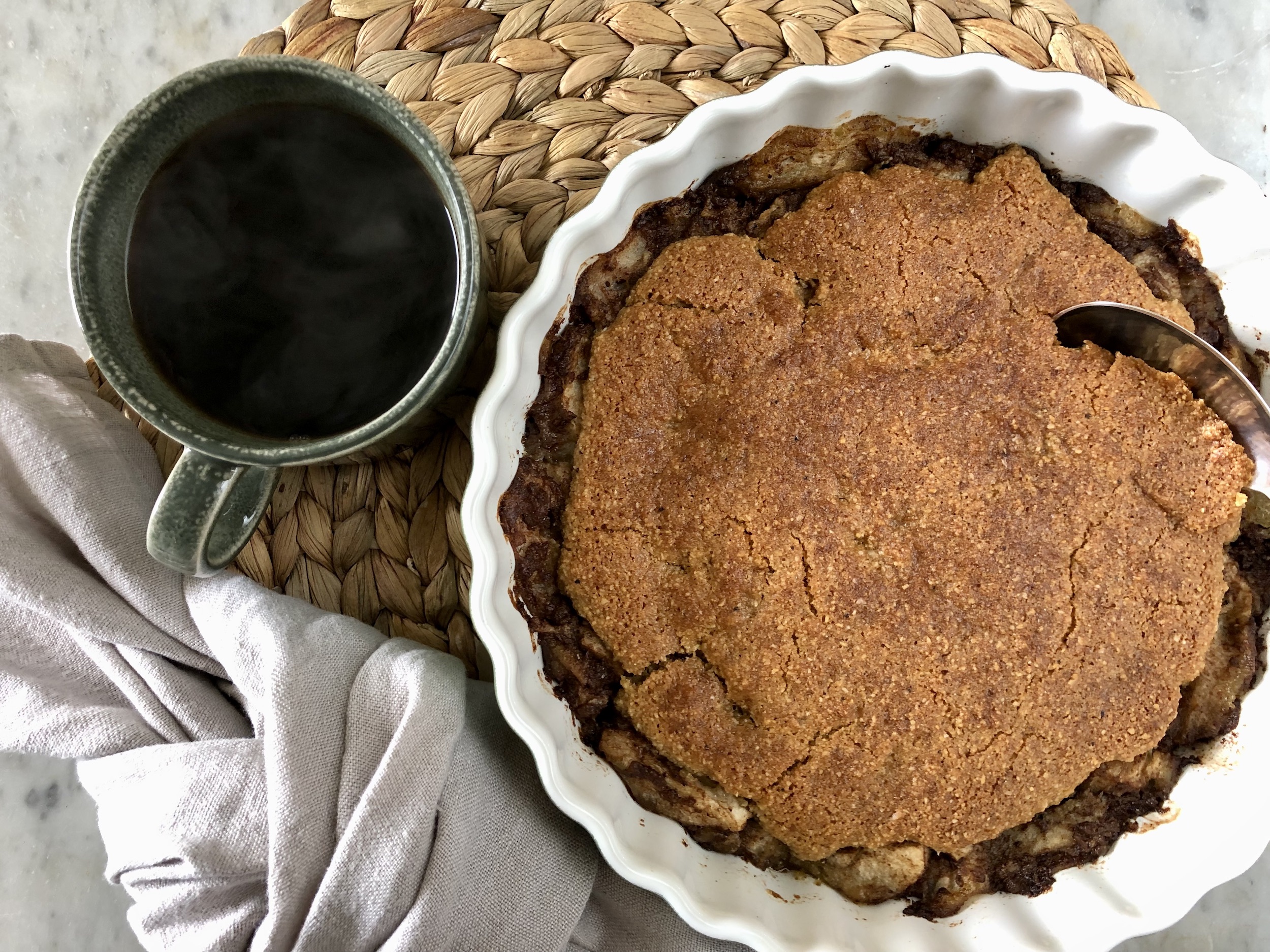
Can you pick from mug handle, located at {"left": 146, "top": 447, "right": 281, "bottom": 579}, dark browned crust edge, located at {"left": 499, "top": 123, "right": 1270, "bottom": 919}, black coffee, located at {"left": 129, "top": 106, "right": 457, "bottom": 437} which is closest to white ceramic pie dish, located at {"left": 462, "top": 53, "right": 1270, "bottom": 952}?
dark browned crust edge, located at {"left": 499, "top": 123, "right": 1270, "bottom": 919}

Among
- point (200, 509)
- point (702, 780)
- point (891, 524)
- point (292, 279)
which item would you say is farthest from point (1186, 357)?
point (200, 509)

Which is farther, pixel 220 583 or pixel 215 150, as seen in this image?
pixel 220 583

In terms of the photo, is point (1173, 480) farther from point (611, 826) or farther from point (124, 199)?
point (124, 199)

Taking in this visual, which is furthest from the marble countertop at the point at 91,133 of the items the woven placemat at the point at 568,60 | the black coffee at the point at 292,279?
the black coffee at the point at 292,279

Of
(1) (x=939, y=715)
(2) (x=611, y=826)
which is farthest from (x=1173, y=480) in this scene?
(2) (x=611, y=826)

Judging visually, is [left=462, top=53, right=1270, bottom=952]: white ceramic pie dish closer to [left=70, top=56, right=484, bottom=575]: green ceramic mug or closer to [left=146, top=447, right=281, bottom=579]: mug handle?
[left=70, top=56, right=484, bottom=575]: green ceramic mug
